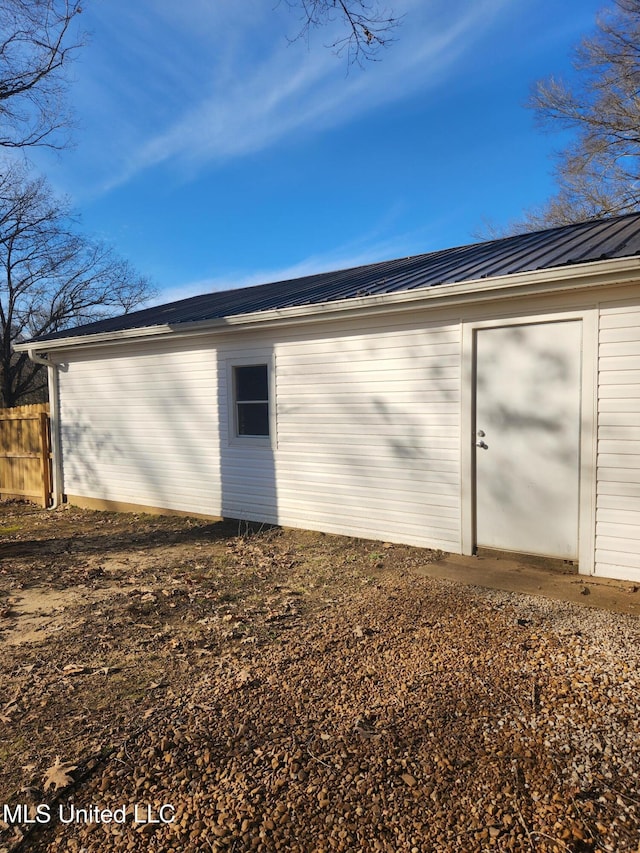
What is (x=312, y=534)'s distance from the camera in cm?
688

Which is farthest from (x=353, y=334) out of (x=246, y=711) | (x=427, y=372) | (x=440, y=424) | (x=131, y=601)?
(x=246, y=711)

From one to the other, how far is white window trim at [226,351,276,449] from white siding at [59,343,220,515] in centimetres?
29

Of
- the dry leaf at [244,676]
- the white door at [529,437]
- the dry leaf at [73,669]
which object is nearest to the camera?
the dry leaf at [244,676]

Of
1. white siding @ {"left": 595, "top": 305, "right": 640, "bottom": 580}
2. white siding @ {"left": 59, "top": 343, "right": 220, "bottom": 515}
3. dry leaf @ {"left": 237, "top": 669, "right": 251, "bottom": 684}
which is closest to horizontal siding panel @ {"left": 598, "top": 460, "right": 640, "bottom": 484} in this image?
white siding @ {"left": 595, "top": 305, "right": 640, "bottom": 580}

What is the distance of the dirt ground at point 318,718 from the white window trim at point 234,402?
2.66 metres

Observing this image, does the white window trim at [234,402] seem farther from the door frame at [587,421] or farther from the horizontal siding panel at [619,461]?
the horizontal siding panel at [619,461]

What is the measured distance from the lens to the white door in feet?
16.2

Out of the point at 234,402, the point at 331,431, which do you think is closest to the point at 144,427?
the point at 234,402

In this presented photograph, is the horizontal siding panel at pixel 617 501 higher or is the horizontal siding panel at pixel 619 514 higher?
the horizontal siding panel at pixel 617 501

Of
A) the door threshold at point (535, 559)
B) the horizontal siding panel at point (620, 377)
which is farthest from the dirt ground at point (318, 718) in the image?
the horizontal siding panel at point (620, 377)

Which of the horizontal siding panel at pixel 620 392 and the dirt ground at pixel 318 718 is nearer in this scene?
the dirt ground at pixel 318 718

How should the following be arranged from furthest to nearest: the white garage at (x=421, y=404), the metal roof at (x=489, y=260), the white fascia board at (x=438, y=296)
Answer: the metal roof at (x=489, y=260) < the white garage at (x=421, y=404) < the white fascia board at (x=438, y=296)

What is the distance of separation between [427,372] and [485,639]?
9.66 ft

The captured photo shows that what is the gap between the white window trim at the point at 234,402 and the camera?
7.27 metres
